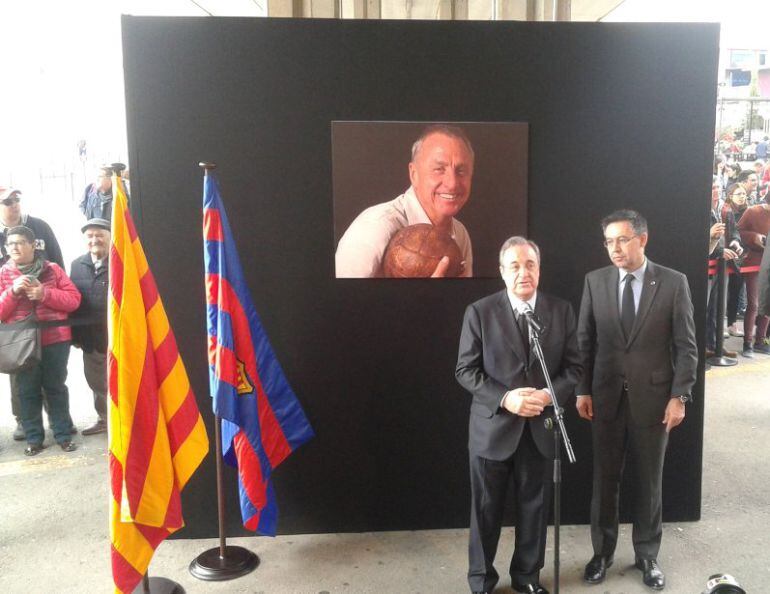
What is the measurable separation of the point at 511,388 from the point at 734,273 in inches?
237

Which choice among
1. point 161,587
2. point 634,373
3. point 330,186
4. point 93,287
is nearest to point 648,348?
point 634,373

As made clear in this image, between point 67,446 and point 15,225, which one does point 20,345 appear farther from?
point 15,225

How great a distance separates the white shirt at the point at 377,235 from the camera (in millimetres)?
3586

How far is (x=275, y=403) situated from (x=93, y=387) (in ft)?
8.78

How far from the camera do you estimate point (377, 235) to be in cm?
361

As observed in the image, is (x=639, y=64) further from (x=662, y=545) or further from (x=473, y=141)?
(x=662, y=545)

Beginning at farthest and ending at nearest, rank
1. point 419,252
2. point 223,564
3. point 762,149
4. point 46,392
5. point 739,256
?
point 762,149, point 739,256, point 46,392, point 419,252, point 223,564

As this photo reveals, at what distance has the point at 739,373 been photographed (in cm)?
694

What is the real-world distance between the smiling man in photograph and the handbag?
264 cm

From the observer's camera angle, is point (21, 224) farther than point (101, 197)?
No

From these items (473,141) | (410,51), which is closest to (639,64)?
(473,141)

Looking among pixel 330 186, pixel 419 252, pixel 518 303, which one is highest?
pixel 330 186

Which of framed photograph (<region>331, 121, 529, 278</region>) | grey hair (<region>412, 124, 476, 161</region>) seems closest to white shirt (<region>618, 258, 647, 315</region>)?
framed photograph (<region>331, 121, 529, 278</region>)

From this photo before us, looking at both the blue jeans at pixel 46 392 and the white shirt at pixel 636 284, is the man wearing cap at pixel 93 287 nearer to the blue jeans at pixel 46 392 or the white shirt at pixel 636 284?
the blue jeans at pixel 46 392
